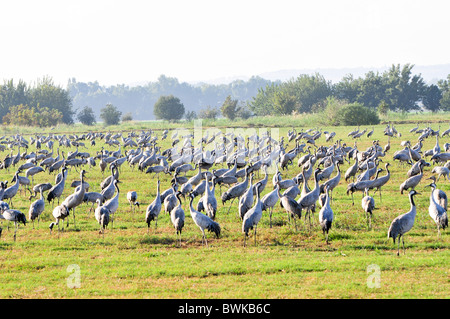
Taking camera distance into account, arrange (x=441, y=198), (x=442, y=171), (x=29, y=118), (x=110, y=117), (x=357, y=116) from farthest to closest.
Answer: (x=110, y=117)
(x=29, y=118)
(x=357, y=116)
(x=442, y=171)
(x=441, y=198)

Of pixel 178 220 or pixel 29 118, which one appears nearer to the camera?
pixel 178 220

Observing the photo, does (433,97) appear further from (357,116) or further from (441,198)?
(441,198)

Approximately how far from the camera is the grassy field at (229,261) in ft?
30.2

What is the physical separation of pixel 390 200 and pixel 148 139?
25.5m

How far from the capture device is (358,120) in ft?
185

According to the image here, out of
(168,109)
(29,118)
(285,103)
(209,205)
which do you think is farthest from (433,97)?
(209,205)

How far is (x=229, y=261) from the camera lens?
1104 cm

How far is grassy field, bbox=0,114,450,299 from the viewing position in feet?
30.2

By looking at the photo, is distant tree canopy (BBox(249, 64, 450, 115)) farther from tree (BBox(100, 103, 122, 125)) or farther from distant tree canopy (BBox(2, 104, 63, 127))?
distant tree canopy (BBox(2, 104, 63, 127))

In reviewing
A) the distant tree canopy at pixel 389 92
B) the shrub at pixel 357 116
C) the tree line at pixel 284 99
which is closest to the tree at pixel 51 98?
the tree line at pixel 284 99

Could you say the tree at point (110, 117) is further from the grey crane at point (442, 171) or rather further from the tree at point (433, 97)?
the grey crane at point (442, 171)

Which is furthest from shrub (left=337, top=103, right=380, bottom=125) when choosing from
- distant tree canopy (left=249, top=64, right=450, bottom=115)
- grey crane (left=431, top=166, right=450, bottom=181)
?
grey crane (left=431, top=166, right=450, bottom=181)

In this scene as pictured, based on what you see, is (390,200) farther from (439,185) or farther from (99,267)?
(99,267)

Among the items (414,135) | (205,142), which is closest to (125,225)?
(205,142)
